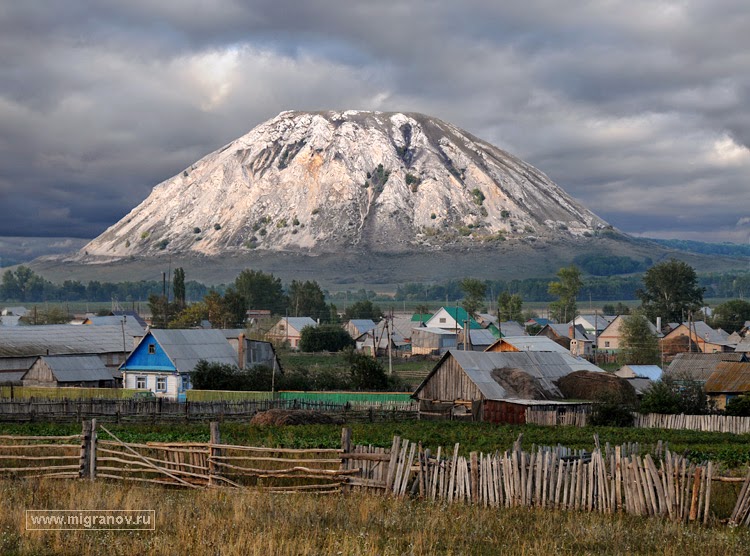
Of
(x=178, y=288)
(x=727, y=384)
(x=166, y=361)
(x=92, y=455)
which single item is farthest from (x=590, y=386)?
(x=178, y=288)

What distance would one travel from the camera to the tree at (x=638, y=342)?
105 m

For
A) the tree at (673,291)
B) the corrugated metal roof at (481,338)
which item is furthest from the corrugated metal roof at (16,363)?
the tree at (673,291)

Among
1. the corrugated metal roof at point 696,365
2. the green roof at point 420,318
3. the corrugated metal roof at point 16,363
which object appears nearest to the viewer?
the corrugated metal roof at point 16,363

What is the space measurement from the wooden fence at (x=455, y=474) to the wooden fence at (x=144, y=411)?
22.3 m

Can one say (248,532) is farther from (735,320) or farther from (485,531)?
(735,320)

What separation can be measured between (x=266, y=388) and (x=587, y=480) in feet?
151

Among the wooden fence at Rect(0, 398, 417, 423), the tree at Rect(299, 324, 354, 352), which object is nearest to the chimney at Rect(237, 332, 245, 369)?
the wooden fence at Rect(0, 398, 417, 423)

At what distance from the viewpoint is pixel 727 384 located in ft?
193

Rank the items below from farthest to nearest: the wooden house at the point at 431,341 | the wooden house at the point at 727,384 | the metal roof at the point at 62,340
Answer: the wooden house at the point at 431,341
the metal roof at the point at 62,340
the wooden house at the point at 727,384

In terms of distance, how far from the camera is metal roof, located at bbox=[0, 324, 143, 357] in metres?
71.9

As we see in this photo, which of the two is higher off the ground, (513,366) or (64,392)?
(513,366)

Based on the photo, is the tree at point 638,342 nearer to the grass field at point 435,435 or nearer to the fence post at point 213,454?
the grass field at point 435,435

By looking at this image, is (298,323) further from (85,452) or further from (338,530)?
A: (338,530)

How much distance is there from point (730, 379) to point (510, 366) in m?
13.9
